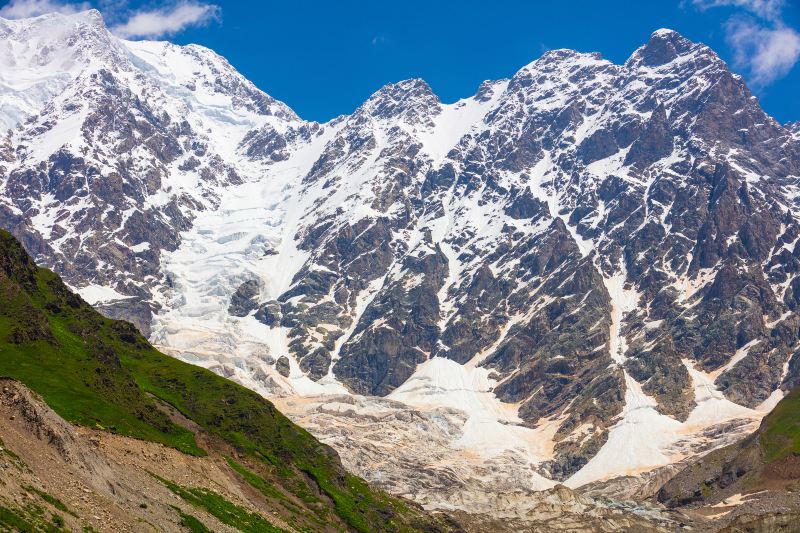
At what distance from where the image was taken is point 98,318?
140500 mm

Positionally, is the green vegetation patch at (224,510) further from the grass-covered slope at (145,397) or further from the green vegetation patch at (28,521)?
the green vegetation patch at (28,521)

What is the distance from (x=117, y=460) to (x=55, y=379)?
64.7 ft

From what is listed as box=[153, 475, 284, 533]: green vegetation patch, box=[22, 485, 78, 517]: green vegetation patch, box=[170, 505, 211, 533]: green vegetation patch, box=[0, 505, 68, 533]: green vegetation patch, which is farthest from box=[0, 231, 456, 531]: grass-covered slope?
box=[0, 505, 68, 533]: green vegetation patch

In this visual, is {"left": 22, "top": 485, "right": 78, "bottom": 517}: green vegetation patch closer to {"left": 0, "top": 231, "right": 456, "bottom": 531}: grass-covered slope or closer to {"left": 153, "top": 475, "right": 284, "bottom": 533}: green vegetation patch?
{"left": 153, "top": 475, "right": 284, "bottom": 533}: green vegetation patch

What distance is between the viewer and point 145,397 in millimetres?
109062

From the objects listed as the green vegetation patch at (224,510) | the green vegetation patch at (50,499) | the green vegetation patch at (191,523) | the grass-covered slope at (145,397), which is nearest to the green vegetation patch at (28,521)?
the green vegetation patch at (50,499)

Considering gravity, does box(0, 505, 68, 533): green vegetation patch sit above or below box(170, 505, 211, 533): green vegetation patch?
below

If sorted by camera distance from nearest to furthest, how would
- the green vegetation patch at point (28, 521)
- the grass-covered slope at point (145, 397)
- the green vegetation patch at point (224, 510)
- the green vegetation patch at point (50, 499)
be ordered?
1. the green vegetation patch at point (28, 521)
2. the green vegetation patch at point (50, 499)
3. the green vegetation patch at point (224, 510)
4. the grass-covered slope at point (145, 397)

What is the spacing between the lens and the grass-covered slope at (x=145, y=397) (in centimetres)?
9444

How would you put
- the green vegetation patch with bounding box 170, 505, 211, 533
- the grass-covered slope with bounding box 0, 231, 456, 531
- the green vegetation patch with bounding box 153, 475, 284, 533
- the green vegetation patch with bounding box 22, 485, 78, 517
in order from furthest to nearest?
the grass-covered slope with bounding box 0, 231, 456, 531, the green vegetation patch with bounding box 153, 475, 284, 533, the green vegetation patch with bounding box 170, 505, 211, 533, the green vegetation patch with bounding box 22, 485, 78, 517

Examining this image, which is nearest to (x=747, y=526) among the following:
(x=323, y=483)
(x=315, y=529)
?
(x=323, y=483)

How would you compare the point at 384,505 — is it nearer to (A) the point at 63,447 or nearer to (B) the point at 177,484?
(B) the point at 177,484

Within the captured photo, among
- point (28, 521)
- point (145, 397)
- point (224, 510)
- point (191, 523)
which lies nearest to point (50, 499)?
point (28, 521)

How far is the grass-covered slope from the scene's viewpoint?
310 ft
